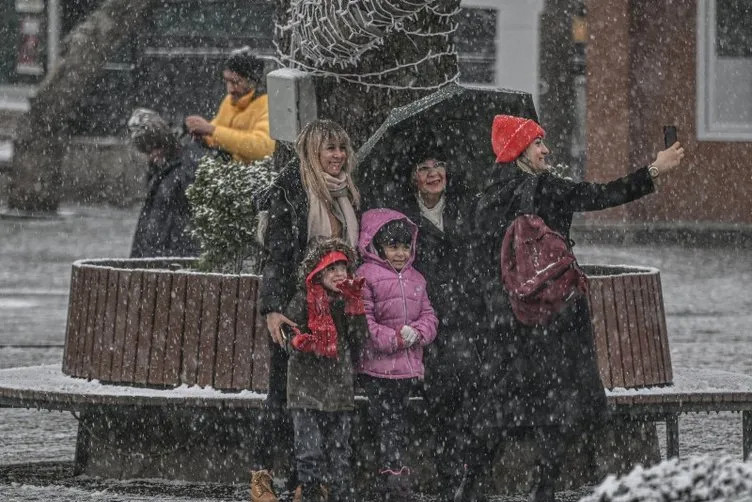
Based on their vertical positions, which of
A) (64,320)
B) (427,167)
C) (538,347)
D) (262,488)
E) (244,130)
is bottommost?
(262,488)

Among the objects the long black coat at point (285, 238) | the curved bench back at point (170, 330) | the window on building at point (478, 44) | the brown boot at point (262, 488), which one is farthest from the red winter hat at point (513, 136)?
the window on building at point (478, 44)

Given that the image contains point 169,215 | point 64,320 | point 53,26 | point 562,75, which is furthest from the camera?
point 53,26

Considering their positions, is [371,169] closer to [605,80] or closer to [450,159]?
[450,159]

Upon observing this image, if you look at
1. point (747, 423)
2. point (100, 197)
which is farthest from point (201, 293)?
point (100, 197)

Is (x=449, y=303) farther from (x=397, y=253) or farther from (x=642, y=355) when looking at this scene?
(x=642, y=355)

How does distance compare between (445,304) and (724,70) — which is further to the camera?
(724,70)

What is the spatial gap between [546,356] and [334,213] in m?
0.99

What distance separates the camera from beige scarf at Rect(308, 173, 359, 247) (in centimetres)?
732

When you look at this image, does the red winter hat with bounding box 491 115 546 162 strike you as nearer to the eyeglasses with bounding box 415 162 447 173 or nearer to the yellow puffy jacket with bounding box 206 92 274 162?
the eyeglasses with bounding box 415 162 447 173

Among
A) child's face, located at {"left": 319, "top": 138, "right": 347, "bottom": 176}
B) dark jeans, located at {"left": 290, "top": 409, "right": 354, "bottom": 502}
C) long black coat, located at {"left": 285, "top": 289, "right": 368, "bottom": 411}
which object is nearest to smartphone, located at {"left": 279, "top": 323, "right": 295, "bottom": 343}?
long black coat, located at {"left": 285, "top": 289, "right": 368, "bottom": 411}

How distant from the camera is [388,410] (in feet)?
23.8

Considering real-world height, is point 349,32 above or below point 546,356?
above

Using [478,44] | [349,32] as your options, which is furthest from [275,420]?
[478,44]

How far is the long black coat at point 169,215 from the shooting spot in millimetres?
10609
